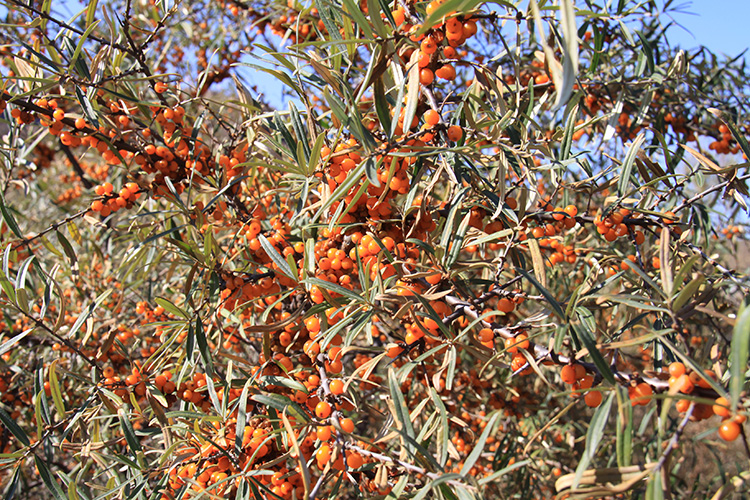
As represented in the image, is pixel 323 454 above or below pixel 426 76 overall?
below

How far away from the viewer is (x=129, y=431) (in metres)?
0.97

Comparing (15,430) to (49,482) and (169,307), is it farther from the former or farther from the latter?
(169,307)

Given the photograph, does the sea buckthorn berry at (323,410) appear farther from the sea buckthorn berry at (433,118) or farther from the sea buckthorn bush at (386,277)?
the sea buckthorn berry at (433,118)

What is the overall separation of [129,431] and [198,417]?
161 millimetres

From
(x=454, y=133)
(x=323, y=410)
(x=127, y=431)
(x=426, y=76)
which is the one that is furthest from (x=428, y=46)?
(x=127, y=431)

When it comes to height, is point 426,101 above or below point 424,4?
below

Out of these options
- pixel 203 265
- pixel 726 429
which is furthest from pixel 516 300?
pixel 203 265

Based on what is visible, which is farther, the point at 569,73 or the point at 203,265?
the point at 203,265

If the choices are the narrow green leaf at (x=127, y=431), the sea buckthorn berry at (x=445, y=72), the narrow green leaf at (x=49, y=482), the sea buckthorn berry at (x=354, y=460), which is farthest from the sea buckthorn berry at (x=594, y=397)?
the narrow green leaf at (x=49, y=482)

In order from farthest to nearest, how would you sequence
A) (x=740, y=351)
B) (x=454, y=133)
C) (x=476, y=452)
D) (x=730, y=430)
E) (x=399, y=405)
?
(x=454, y=133), (x=399, y=405), (x=476, y=452), (x=730, y=430), (x=740, y=351)

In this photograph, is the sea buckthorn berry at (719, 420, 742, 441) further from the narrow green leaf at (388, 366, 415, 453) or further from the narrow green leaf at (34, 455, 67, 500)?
the narrow green leaf at (34, 455, 67, 500)

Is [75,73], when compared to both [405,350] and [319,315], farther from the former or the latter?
[405,350]

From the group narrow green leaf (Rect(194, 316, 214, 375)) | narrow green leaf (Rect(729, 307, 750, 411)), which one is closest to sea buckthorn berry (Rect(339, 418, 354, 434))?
narrow green leaf (Rect(194, 316, 214, 375))

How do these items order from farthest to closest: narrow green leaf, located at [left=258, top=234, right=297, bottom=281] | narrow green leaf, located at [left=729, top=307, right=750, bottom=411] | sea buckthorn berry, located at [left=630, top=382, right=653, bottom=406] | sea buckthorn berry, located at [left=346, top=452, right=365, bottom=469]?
narrow green leaf, located at [left=258, top=234, right=297, bottom=281] → sea buckthorn berry, located at [left=346, top=452, right=365, bottom=469] → sea buckthorn berry, located at [left=630, top=382, right=653, bottom=406] → narrow green leaf, located at [left=729, top=307, right=750, bottom=411]
